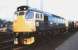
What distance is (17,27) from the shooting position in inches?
104

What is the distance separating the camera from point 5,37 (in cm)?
268

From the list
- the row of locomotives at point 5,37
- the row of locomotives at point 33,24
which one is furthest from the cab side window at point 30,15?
the row of locomotives at point 5,37

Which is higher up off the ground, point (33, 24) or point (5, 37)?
point (33, 24)

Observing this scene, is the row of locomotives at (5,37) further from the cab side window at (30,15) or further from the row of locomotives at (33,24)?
Answer: the cab side window at (30,15)

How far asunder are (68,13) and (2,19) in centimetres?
62

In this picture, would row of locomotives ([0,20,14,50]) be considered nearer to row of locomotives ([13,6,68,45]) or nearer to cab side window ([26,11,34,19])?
row of locomotives ([13,6,68,45])

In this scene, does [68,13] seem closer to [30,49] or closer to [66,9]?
[66,9]

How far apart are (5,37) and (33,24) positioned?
29 cm

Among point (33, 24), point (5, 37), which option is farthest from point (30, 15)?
point (5, 37)

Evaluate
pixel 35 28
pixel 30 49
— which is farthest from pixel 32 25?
pixel 30 49

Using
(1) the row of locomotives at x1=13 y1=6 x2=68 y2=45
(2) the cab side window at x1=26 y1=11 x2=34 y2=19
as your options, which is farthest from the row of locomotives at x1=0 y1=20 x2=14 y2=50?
(2) the cab side window at x1=26 y1=11 x2=34 y2=19

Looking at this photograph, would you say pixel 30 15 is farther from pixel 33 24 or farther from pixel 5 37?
pixel 5 37

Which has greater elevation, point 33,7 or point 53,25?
point 33,7

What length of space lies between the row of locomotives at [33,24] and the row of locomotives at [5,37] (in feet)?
0.16
